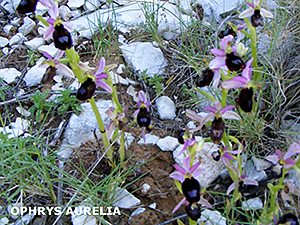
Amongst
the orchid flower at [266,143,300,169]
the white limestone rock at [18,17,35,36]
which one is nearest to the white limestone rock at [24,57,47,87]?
Result: the white limestone rock at [18,17,35,36]

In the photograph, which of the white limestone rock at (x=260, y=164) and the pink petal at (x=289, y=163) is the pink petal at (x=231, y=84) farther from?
the white limestone rock at (x=260, y=164)

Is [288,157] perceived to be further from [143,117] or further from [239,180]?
[143,117]

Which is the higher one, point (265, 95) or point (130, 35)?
point (130, 35)

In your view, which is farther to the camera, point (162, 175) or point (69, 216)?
point (162, 175)

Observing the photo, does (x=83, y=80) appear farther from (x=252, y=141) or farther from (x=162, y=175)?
(x=252, y=141)

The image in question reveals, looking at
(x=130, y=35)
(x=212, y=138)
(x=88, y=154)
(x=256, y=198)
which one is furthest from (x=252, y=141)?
(x=130, y=35)

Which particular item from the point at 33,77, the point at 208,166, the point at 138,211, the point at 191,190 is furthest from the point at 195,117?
the point at 33,77
